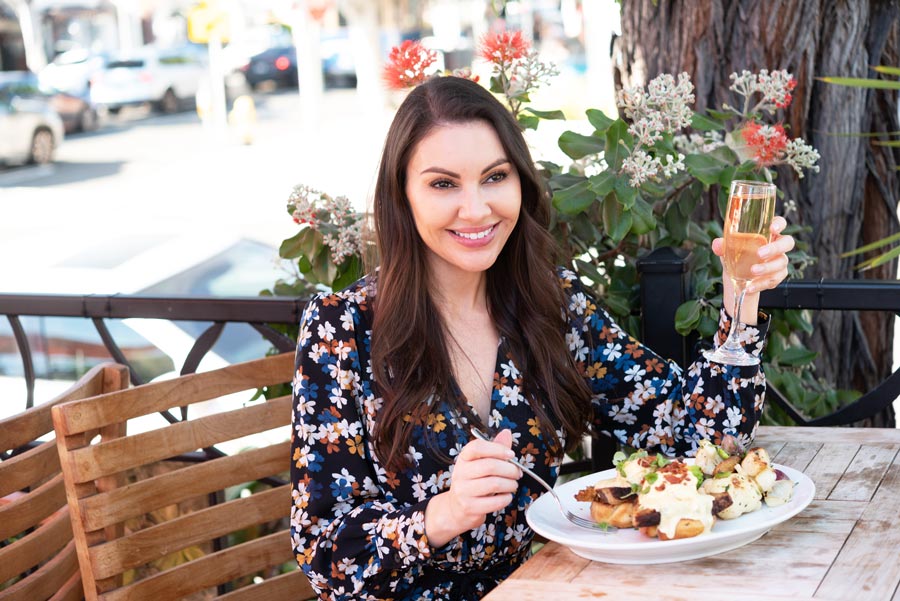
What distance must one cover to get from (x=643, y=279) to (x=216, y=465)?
964 mm

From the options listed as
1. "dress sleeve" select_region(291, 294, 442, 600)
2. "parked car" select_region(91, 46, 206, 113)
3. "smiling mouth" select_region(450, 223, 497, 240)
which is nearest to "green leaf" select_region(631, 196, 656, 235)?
"smiling mouth" select_region(450, 223, 497, 240)

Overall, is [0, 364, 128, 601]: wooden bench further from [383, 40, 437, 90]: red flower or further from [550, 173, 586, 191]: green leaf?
[550, 173, 586, 191]: green leaf

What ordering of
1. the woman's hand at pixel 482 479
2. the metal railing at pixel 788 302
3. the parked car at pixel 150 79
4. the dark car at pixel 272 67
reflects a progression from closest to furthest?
the woman's hand at pixel 482 479
the metal railing at pixel 788 302
the parked car at pixel 150 79
the dark car at pixel 272 67

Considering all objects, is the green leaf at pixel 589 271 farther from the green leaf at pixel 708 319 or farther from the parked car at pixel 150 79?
the parked car at pixel 150 79

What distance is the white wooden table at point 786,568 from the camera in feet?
4.17

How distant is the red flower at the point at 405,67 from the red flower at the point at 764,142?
0.65 meters

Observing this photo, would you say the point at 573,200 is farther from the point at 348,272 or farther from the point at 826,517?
the point at 826,517

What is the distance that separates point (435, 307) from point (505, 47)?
0.73 metres

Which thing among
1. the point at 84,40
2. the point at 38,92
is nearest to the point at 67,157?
the point at 38,92

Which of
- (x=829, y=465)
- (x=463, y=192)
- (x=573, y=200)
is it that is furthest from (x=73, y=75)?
(x=829, y=465)

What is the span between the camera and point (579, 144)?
7.60ft

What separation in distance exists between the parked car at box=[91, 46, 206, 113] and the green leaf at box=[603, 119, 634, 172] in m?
25.9

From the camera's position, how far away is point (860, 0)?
108 inches

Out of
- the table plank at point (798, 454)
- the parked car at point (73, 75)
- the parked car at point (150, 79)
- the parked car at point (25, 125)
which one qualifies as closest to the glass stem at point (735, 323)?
the table plank at point (798, 454)
